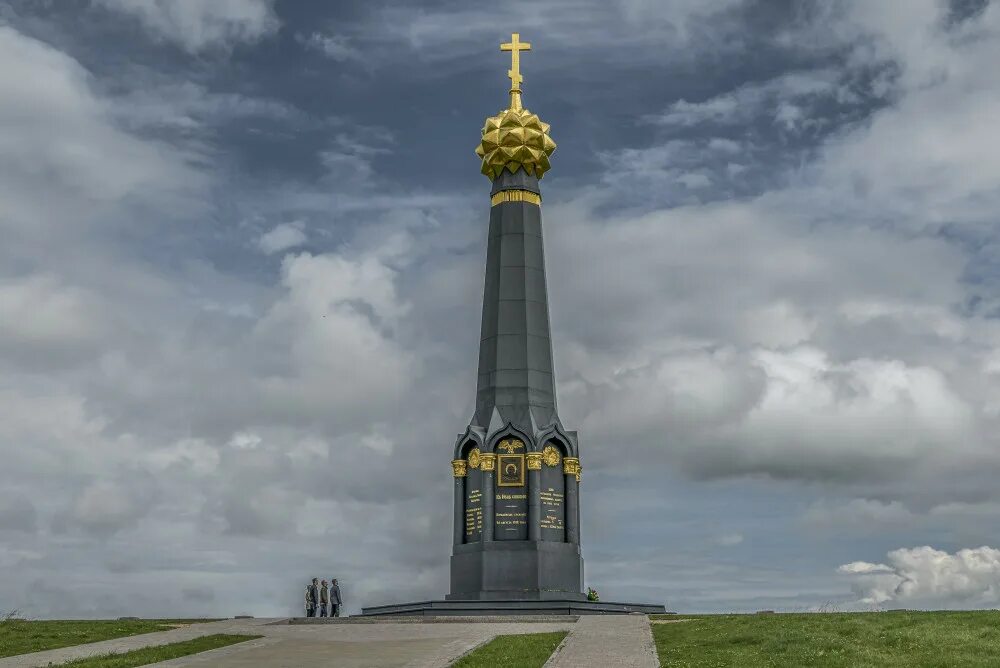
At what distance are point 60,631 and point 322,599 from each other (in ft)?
29.8

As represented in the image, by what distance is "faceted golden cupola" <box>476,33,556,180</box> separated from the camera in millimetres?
37594

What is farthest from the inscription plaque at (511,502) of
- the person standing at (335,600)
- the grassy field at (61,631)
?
A: the grassy field at (61,631)

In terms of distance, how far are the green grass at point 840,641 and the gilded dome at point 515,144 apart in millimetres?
18149

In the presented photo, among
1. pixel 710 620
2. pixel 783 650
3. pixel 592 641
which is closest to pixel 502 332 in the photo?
pixel 710 620

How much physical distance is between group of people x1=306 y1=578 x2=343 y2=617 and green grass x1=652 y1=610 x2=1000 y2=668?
1291 centimetres

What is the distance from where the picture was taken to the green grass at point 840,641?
18062 millimetres

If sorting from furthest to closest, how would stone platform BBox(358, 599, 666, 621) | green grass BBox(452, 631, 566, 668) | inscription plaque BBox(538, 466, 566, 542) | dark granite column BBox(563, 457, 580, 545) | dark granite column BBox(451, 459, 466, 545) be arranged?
dark granite column BBox(451, 459, 466, 545)
dark granite column BBox(563, 457, 580, 545)
inscription plaque BBox(538, 466, 566, 542)
stone platform BBox(358, 599, 666, 621)
green grass BBox(452, 631, 566, 668)

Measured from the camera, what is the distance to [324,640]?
80.8ft

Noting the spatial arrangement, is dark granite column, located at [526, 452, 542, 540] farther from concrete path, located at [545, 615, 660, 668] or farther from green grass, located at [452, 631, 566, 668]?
green grass, located at [452, 631, 566, 668]

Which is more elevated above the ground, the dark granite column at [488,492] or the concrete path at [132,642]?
the dark granite column at [488,492]

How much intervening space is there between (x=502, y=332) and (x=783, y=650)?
19.2 metres

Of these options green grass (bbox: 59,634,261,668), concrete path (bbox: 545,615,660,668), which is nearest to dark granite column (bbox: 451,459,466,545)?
concrete path (bbox: 545,615,660,668)

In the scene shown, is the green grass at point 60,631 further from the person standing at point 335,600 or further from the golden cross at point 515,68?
the golden cross at point 515,68

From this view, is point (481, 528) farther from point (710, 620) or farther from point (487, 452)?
point (710, 620)
